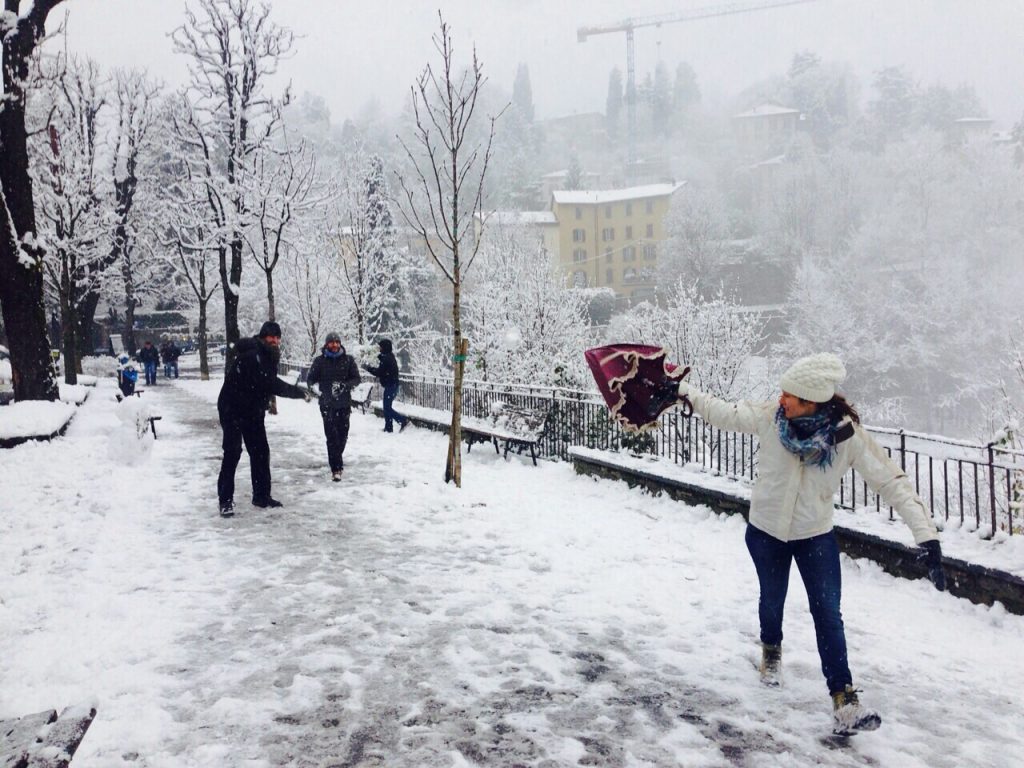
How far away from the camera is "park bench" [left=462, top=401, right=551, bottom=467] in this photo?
41.5 ft

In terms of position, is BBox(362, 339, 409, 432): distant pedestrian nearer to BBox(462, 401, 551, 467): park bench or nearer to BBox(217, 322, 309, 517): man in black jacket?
BBox(462, 401, 551, 467): park bench

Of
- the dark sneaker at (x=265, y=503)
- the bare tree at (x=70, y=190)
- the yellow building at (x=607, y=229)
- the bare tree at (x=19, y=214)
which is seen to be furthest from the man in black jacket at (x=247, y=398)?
the yellow building at (x=607, y=229)

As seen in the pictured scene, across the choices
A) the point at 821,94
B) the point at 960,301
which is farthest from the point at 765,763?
the point at 821,94

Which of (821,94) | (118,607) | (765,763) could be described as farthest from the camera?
(821,94)

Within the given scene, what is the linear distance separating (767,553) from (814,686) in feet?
2.96

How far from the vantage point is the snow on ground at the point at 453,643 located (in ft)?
12.3

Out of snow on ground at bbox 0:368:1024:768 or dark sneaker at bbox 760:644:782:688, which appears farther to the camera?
dark sneaker at bbox 760:644:782:688

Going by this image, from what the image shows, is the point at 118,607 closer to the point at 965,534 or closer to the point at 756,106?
the point at 965,534

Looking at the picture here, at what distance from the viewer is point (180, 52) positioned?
23.0 metres

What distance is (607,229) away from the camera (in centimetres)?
8681

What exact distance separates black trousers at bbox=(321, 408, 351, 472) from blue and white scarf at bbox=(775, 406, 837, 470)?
7.77 m

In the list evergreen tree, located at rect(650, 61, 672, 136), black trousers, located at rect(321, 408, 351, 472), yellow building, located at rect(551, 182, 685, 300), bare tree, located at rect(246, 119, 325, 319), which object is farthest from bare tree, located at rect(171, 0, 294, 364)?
evergreen tree, located at rect(650, 61, 672, 136)

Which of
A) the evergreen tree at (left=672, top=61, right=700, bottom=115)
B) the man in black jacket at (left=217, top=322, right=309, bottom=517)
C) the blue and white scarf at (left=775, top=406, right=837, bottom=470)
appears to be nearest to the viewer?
the blue and white scarf at (left=775, top=406, right=837, bottom=470)

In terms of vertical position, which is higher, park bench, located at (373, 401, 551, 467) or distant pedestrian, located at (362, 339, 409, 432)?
distant pedestrian, located at (362, 339, 409, 432)
